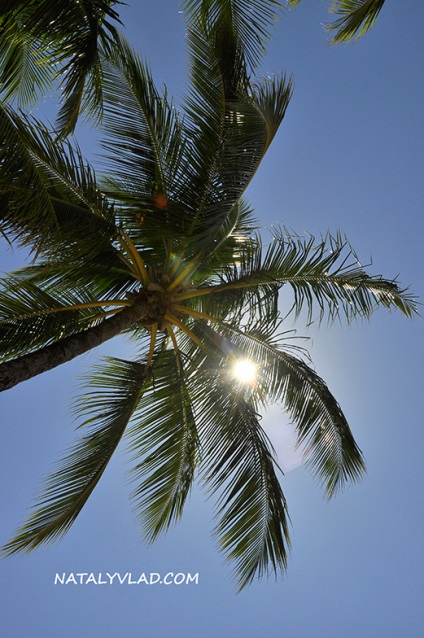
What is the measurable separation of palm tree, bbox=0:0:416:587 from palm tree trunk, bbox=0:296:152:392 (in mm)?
22

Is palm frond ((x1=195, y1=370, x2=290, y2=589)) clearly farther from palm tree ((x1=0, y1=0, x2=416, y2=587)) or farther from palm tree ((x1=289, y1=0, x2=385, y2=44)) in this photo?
palm tree ((x1=289, y1=0, x2=385, y2=44))

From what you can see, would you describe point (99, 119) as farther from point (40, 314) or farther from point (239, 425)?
point (239, 425)

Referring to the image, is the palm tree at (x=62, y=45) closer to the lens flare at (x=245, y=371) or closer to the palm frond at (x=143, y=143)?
the palm frond at (x=143, y=143)

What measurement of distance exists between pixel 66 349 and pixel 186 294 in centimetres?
203

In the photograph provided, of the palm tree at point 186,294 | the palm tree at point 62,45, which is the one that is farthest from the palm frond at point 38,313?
the palm tree at point 62,45

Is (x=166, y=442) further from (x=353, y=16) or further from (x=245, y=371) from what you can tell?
(x=353, y=16)

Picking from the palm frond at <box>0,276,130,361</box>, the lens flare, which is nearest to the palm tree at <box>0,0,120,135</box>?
the palm frond at <box>0,276,130,361</box>

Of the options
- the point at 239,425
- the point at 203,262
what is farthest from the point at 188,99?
the point at 239,425

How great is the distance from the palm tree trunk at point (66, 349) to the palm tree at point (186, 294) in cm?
2

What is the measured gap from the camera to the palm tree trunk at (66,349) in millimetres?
4934

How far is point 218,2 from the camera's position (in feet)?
22.8

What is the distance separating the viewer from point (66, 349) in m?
5.61

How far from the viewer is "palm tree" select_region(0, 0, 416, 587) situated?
631 cm

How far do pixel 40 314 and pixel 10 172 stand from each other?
5.91 feet
